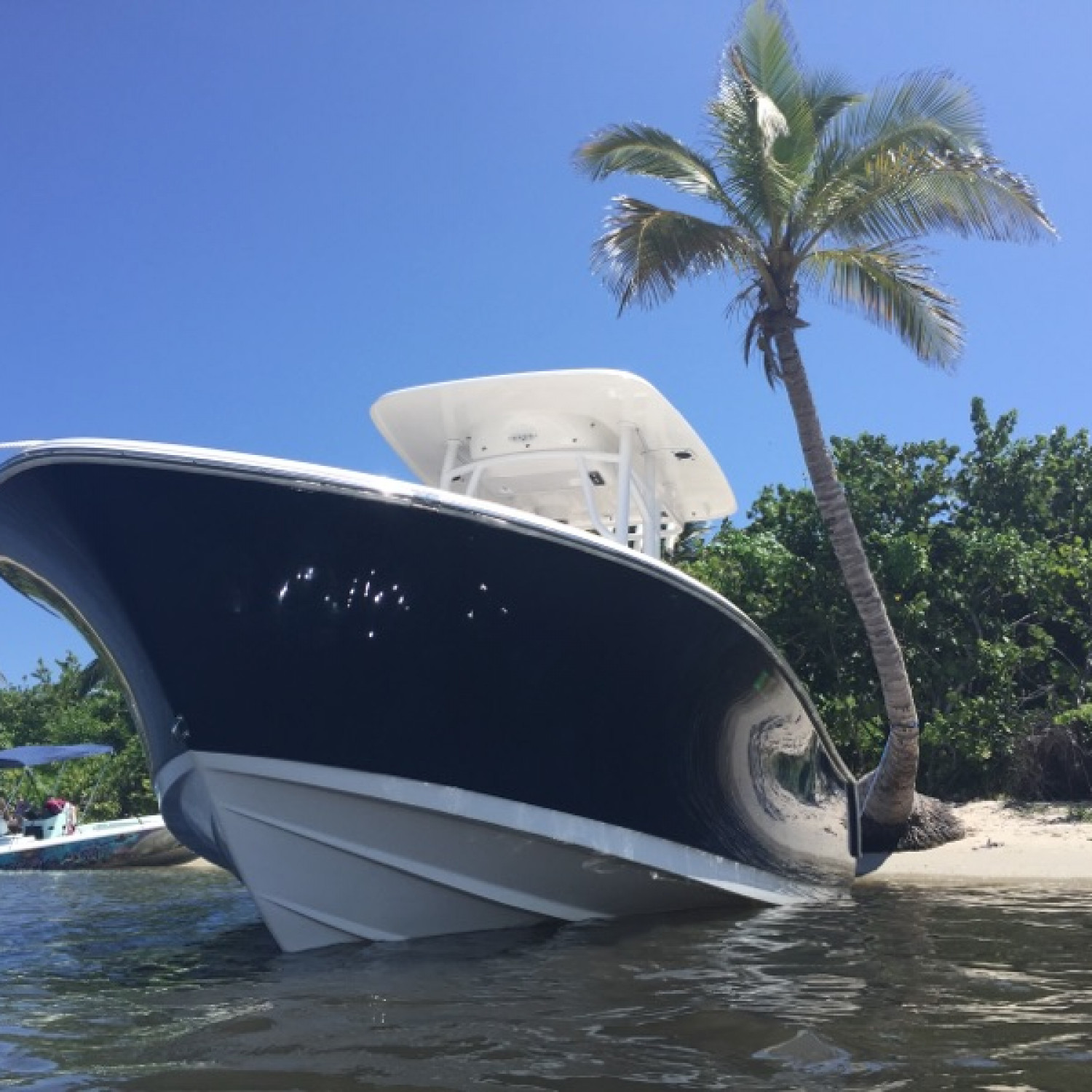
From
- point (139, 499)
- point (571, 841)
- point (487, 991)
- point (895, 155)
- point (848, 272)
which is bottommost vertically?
point (487, 991)

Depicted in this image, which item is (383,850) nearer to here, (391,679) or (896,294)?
(391,679)

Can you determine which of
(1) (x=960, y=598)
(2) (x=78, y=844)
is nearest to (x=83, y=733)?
(2) (x=78, y=844)

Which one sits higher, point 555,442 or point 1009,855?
point 555,442

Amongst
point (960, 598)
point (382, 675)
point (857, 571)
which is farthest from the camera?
point (960, 598)

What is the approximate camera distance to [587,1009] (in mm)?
3998

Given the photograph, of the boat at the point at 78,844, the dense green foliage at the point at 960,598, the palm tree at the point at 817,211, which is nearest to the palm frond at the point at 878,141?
the palm tree at the point at 817,211

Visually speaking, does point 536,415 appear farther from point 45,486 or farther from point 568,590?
point 45,486

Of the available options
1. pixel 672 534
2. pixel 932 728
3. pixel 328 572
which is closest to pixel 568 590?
pixel 328 572

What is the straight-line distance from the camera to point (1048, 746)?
533 inches

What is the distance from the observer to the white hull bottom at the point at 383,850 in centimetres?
529

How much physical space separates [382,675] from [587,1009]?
189 cm

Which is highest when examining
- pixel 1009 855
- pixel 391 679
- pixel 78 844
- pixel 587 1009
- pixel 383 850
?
pixel 391 679

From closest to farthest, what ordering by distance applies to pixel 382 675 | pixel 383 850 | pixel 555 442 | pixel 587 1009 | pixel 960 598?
pixel 587 1009, pixel 382 675, pixel 383 850, pixel 555 442, pixel 960 598

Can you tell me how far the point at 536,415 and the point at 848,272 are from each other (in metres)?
5.06
